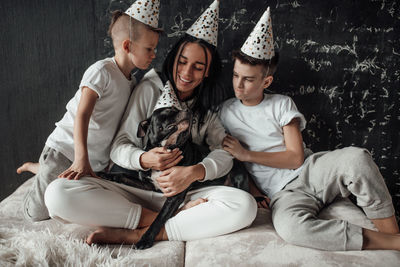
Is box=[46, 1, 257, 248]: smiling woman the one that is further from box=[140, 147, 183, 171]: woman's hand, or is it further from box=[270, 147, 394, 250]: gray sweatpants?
box=[270, 147, 394, 250]: gray sweatpants

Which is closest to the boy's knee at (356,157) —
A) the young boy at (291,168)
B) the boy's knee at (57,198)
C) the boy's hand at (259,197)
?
the young boy at (291,168)

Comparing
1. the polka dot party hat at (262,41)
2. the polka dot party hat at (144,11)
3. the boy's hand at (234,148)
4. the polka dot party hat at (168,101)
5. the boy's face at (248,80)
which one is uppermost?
the polka dot party hat at (144,11)

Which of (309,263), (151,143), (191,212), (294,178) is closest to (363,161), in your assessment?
(294,178)

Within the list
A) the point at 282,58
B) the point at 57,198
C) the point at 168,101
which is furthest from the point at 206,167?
the point at 282,58

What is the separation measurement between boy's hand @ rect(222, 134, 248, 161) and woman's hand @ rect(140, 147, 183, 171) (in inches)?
8.6

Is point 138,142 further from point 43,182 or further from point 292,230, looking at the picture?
point 292,230

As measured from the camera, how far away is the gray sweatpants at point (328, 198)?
3.22 feet

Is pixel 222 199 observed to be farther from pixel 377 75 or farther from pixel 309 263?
pixel 377 75

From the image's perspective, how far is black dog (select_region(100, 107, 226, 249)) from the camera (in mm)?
1039

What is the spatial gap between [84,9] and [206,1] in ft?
1.75

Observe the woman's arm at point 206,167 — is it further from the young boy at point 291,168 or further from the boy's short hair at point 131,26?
the boy's short hair at point 131,26

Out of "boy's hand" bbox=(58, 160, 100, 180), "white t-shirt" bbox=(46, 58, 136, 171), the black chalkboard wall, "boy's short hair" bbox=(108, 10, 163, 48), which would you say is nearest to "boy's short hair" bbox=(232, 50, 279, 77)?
the black chalkboard wall

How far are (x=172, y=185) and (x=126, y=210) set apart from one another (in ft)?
0.56

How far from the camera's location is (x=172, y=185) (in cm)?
107
